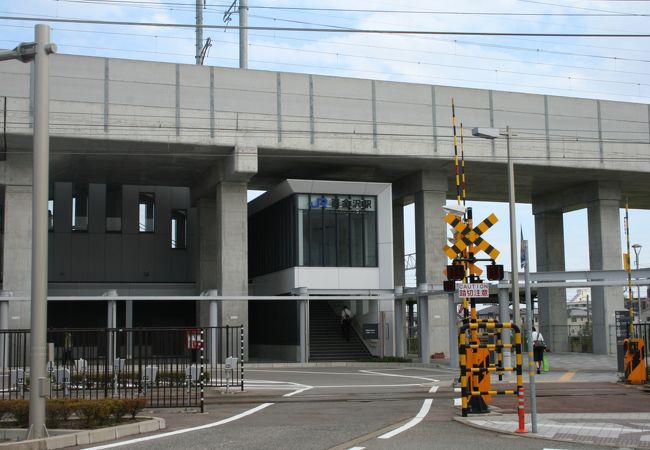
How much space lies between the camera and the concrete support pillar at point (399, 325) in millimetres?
43875

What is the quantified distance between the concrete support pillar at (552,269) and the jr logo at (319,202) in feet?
58.4

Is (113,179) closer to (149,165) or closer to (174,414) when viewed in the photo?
(149,165)

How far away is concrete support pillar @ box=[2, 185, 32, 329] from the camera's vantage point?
135 ft

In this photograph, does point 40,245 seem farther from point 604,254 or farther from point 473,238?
point 604,254

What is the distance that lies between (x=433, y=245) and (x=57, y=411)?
34473 mm

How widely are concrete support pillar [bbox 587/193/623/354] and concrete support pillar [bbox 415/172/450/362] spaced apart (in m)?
9.92

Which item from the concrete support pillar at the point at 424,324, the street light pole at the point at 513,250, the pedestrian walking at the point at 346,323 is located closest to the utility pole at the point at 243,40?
the pedestrian walking at the point at 346,323

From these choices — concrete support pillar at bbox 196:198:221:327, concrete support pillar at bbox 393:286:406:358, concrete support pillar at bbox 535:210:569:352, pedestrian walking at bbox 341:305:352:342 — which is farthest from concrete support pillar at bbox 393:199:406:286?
concrete support pillar at bbox 393:286:406:358

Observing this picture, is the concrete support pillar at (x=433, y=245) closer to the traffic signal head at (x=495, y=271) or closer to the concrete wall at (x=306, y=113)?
the concrete wall at (x=306, y=113)

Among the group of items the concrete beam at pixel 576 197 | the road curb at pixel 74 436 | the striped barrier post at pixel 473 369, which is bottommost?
the road curb at pixel 74 436

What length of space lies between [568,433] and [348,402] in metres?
8.05

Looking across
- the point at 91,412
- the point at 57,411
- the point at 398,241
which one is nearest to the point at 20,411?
the point at 57,411

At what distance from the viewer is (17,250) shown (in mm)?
41969

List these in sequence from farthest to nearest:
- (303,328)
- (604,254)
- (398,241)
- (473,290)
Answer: (398,241) < (604,254) < (303,328) < (473,290)
